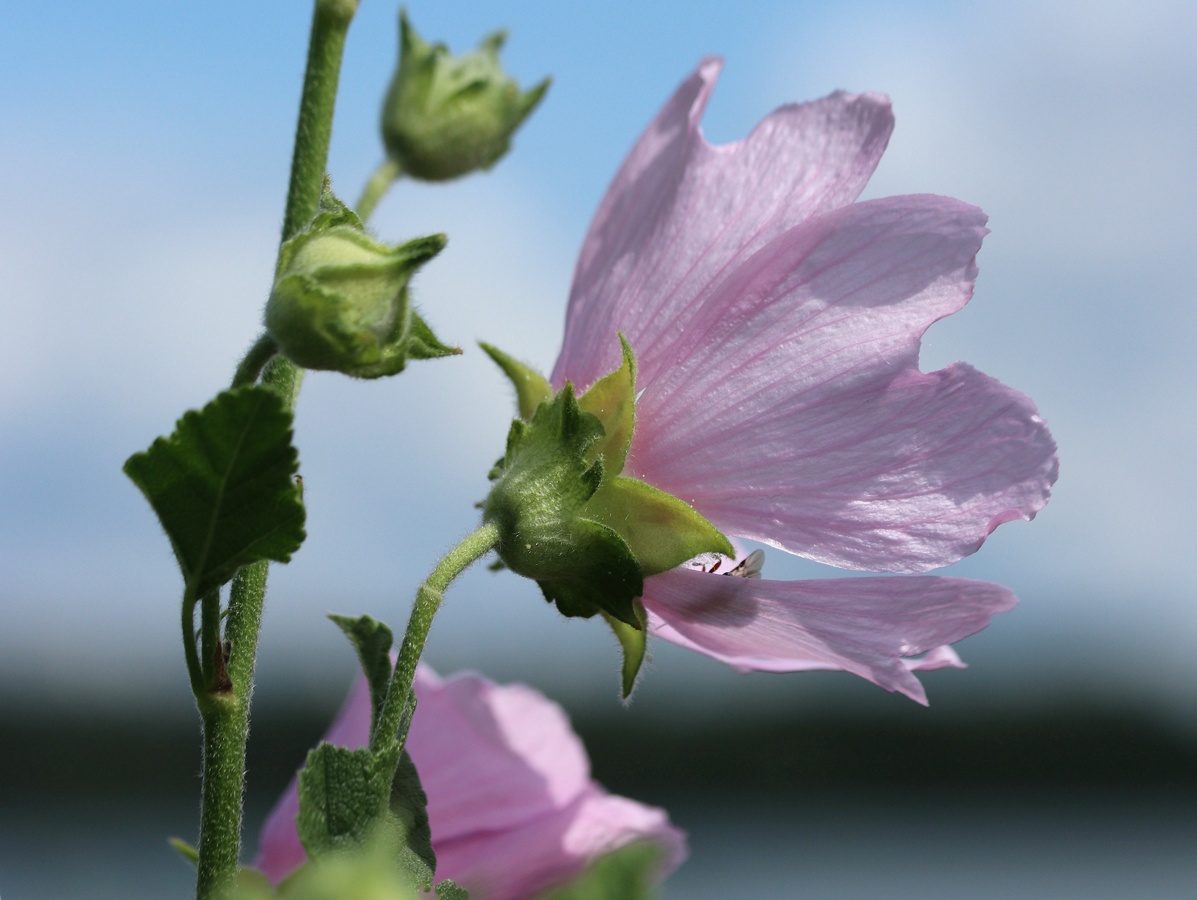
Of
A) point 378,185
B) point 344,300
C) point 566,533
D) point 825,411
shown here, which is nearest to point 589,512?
point 566,533

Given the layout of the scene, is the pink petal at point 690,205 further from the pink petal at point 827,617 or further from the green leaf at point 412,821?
the green leaf at point 412,821

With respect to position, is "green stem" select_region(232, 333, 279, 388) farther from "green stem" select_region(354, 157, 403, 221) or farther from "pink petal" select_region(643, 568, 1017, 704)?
"green stem" select_region(354, 157, 403, 221)

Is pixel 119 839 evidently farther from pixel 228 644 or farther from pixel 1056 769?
pixel 228 644

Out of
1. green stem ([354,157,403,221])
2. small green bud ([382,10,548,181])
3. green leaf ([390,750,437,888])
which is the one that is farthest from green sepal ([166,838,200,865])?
small green bud ([382,10,548,181])

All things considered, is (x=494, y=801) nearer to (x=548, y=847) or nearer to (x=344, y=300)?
(x=548, y=847)

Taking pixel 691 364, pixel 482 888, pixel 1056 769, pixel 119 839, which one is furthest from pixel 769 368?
pixel 1056 769

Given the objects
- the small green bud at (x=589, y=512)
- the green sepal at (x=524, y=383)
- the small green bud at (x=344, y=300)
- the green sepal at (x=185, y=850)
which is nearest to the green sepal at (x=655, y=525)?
the small green bud at (x=589, y=512)
